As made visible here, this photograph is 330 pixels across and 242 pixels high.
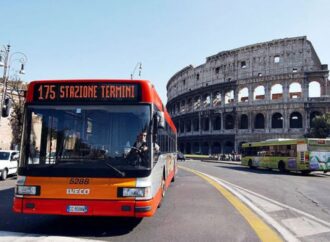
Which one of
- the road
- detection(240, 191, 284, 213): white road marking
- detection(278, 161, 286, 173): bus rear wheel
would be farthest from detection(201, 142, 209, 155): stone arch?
the road

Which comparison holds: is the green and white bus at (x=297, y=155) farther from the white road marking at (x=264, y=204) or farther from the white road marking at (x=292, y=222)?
the white road marking at (x=292, y=222)

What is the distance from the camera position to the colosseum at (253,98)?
49.3 meters

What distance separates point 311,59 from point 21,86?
4222cm

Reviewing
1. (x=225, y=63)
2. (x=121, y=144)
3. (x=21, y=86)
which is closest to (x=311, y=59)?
(x=225, y=63)

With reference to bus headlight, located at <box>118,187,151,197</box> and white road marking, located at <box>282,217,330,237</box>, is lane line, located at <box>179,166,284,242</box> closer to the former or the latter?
white road marking, located at <box>282,217,330,237</box>

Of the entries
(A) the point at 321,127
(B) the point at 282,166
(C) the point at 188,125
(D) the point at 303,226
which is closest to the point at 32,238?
(D) the point at 303,226

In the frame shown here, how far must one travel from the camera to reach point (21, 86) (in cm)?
3550

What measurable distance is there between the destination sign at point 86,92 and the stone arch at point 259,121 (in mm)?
49441

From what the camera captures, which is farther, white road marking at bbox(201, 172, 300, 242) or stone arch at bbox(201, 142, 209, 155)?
stone arch at bbox(201, 142, 209, 155)

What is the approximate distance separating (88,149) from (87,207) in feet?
3.27

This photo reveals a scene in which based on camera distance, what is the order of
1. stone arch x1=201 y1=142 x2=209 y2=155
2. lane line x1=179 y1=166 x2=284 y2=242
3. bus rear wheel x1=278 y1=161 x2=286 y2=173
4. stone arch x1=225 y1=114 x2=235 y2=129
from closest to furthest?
lane line x1=179 y1=166 x2=284 y2=242, bus rear wheel x1=278 y1=161 x2=286 y2=173, stone arch x1=225 y1=114 x2=235 y2=129, stone arch x1=201 y1=142 x2=209 y2=155

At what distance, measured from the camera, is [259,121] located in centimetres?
5303

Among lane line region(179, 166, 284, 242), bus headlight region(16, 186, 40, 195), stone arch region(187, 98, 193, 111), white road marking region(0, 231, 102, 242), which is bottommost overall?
white road marking region(0, 231, 102, 242)

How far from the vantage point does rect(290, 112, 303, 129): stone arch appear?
4984 cm
